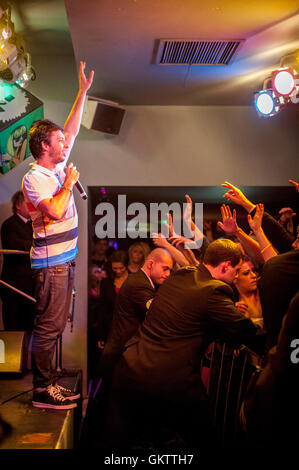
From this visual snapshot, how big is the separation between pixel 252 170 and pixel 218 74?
4.05 feet

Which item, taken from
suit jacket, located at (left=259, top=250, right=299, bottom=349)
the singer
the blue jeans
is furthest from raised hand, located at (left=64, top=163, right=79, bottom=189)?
suit jacket, located at (left=259, top=250, right=299, bottom=349)

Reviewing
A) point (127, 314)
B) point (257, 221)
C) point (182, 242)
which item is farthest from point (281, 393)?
point (182, 242)

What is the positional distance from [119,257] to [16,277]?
125 centimetres

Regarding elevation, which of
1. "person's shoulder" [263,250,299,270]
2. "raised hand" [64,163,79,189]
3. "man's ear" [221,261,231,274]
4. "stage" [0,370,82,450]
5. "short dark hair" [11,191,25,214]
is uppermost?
"short dark hair" [11,191,25,214]

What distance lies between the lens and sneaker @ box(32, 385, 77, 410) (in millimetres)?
2471

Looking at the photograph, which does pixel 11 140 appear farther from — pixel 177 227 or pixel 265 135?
pixel 265 135

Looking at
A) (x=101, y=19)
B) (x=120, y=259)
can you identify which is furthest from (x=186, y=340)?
(x=120, y=259)

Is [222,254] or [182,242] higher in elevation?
[182,242]

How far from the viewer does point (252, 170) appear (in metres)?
4.67

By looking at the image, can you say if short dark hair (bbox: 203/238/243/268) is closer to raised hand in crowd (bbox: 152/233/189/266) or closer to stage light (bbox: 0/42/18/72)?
raised hand in crowd (bbox: 152/233/189/266)

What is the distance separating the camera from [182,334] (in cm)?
218

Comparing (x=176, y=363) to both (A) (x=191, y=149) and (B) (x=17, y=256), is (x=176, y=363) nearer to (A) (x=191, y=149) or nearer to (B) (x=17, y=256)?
(B) (x=17, y=256)

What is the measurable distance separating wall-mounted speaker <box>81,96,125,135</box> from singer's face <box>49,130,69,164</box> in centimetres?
175

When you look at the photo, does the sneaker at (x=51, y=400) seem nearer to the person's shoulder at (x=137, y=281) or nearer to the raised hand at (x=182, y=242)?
the person's shoulder at (x=137, y=281)
